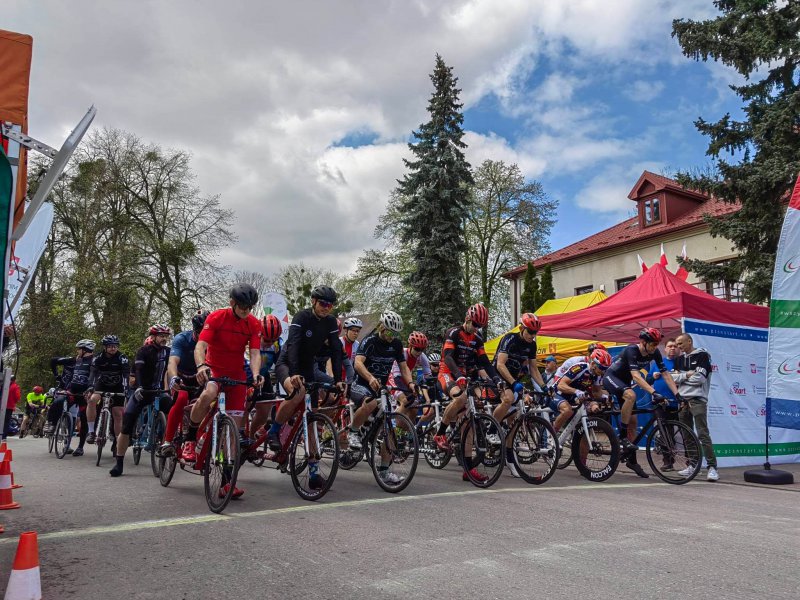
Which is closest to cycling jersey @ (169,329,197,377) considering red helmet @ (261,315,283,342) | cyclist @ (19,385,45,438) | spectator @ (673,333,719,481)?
red helmet @ (261,315,283,342)

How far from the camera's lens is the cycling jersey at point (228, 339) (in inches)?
249


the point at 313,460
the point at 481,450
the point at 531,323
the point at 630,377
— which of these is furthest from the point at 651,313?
the point at 313,460

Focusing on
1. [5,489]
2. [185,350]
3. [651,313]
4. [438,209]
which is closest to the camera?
[5,489]

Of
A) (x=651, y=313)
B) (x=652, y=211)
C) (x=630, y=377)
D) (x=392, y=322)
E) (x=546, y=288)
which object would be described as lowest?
(x=630, y=377)

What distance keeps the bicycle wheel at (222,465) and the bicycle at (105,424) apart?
5125 millimetres

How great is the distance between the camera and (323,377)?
7.34m

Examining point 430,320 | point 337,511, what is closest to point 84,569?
point 337,511

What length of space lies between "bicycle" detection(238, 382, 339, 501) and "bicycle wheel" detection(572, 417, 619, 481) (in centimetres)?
409

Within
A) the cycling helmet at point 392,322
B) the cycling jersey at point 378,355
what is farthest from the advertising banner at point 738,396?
the cycling helmet at point 392,322

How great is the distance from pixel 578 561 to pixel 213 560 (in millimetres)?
2439

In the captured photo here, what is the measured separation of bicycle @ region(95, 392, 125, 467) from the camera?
9969 mm

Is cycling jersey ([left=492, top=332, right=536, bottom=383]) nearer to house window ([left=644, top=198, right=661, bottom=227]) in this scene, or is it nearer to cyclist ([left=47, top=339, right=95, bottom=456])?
cyclist ([left=47, top=339, right=95, bottom=456])

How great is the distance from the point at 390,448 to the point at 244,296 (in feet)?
7.83

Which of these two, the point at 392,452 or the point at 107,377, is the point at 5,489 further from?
the point at 107,377
